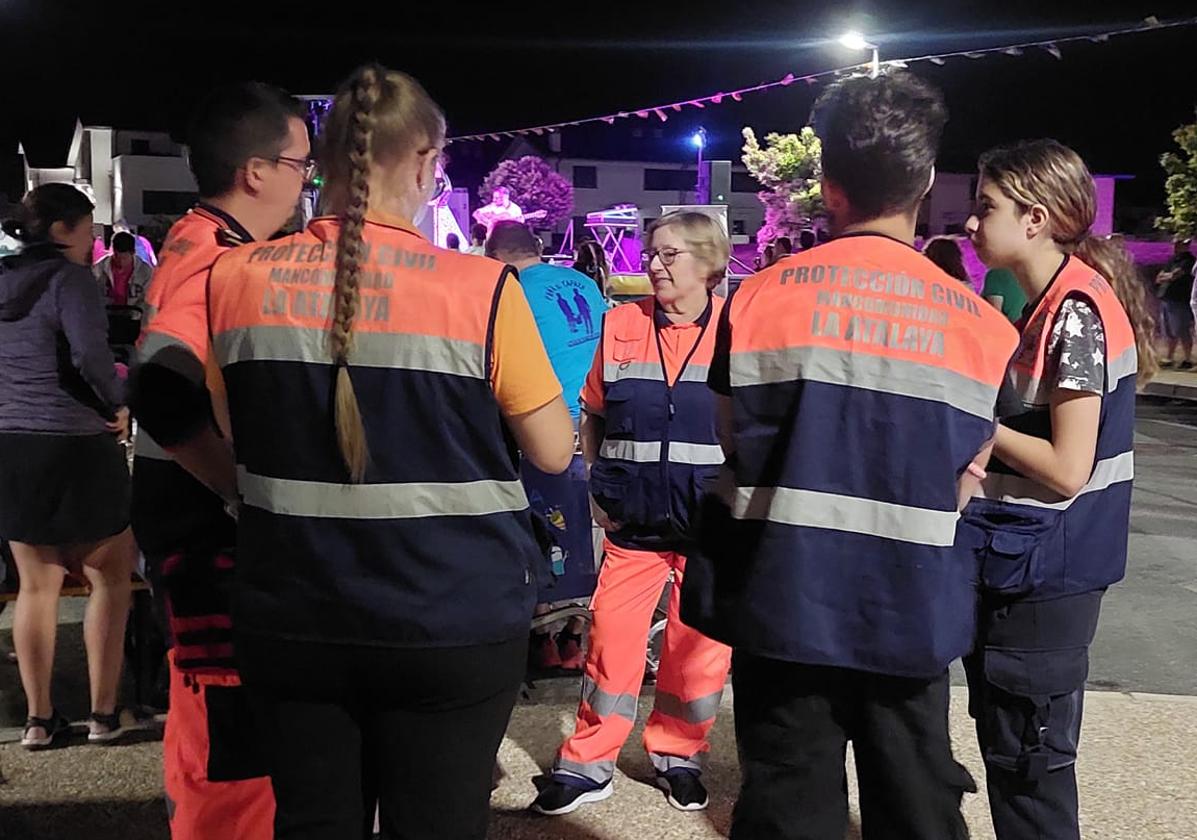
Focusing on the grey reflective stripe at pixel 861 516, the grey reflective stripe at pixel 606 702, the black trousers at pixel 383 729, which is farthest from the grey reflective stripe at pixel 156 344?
the grey reflective stripe at pixel 606 702

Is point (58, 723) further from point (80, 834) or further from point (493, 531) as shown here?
point (493, 531)

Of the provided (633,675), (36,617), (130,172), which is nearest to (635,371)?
(633,675)

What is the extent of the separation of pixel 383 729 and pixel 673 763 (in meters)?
2.05

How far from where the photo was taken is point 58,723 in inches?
163

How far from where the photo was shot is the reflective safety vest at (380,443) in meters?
1.90

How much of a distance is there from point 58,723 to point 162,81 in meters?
30.5

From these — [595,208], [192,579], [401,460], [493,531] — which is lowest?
[192,579]

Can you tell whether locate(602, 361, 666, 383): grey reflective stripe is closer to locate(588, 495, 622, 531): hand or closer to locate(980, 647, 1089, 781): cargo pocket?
locate(588, 495, 622, 531): hand

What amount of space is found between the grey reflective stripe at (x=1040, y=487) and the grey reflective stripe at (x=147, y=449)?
6.27 ft

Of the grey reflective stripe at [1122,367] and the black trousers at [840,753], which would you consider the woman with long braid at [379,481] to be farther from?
the grey reflective stripe at [1122,367]

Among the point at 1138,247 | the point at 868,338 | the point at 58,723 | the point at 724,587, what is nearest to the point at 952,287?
the point at 868,338

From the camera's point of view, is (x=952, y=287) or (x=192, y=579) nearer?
(x=952, y=287)

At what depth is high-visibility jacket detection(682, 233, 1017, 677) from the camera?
6.72 ft

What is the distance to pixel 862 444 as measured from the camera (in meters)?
2.06
